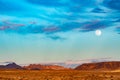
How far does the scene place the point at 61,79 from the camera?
94.4 m

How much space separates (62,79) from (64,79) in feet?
2.43

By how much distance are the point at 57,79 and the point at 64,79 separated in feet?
7.74

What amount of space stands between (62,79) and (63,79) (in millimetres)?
419

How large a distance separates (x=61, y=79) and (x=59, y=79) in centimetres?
70

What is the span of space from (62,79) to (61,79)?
1.27ft

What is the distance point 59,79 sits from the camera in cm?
9419

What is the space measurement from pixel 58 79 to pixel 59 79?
0.34m

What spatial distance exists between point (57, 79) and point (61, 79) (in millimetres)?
1361

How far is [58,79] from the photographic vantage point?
309 ft

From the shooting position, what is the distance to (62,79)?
9456 cm

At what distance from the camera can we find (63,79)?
9431 cm

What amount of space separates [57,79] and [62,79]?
1.73 meters

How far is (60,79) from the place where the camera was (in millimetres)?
94250

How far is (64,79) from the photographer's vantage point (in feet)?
309
